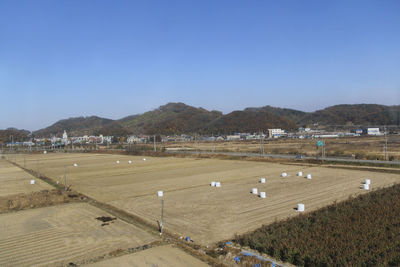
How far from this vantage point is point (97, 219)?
44.3 feet

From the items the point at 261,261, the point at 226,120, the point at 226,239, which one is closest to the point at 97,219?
the point at 226,239

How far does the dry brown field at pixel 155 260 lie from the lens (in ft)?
27.9

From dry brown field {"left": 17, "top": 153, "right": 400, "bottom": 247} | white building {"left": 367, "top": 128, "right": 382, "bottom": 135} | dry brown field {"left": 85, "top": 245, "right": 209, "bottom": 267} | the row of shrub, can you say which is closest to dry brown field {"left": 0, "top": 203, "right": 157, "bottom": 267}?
dry brown field {"left": 85, "top": 245, "right": 209, "bottom": 267}

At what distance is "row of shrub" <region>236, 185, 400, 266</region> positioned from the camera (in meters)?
8.10

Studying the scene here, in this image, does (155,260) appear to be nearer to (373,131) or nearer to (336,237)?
(336,237)

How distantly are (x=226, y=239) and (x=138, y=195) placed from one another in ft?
31.7

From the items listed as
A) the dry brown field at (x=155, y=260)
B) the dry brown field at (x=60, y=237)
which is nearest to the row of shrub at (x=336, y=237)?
the dry brown field at (x=155, y=260)

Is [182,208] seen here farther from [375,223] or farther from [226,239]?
[375,223]

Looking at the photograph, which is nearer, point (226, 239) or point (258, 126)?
point (226, 239)

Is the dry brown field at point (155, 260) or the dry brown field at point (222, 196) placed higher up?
the dry brown field at point (155, 260)

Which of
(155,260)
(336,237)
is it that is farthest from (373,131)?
(155,260)

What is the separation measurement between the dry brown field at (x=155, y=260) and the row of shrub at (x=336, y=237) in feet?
6.40

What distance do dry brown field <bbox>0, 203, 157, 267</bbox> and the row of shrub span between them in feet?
13.7

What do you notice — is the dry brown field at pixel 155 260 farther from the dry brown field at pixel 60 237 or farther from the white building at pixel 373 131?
the white building at pixel 373 131
